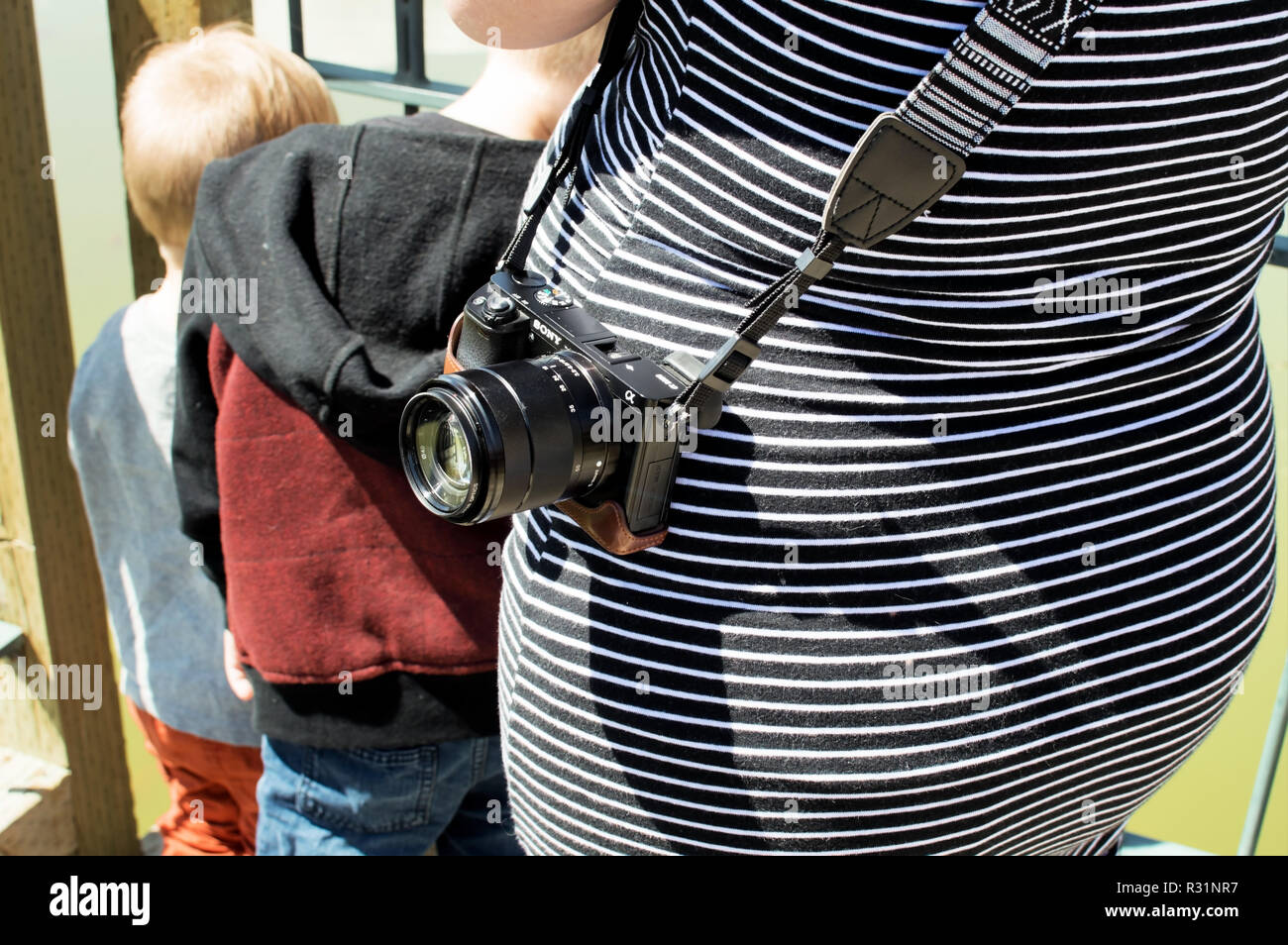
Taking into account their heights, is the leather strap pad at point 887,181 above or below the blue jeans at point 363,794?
above

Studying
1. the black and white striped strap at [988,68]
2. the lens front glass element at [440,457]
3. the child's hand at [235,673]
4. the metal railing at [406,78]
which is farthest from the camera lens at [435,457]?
the metal railing at [406,78]

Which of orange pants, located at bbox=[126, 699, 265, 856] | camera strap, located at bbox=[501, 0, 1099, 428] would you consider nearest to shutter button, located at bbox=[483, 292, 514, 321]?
camera strap, located at bbox=[501, 0, 1099, 428]

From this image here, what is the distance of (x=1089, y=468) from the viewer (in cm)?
72

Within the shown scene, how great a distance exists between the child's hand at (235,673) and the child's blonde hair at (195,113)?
64 cm

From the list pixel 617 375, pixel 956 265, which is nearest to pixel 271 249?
pixel 617 375

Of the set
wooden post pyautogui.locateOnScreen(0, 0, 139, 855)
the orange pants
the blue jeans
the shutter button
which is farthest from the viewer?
the orange pants

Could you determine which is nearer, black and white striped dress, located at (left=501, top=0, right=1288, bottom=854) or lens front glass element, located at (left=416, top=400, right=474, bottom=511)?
black and white striped dress, located at (left=501, top=0, right=1288, bottom=854)

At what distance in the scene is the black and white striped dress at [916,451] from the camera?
2.15 feet

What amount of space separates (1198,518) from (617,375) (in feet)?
1.37

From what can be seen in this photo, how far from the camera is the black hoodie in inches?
16.4

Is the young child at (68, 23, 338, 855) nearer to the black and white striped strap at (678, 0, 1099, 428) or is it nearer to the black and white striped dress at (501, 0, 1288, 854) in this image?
the black and white striped dress at (501, 0, 1288, 854)

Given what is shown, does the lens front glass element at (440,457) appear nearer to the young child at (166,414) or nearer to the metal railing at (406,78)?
the young child at (166,414)

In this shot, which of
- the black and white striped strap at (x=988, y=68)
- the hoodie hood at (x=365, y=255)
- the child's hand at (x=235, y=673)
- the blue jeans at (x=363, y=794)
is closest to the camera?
the black and white striped strap at (x=988, y=68)

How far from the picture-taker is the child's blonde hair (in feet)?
5.27
